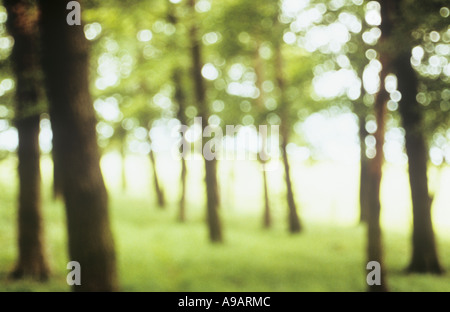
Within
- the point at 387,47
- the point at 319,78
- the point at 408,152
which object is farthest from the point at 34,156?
the point at 408,152

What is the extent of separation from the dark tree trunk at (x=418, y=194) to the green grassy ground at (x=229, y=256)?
1.73ft

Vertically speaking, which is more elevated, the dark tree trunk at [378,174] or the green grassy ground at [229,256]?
the dark tree trunk at [378,174]

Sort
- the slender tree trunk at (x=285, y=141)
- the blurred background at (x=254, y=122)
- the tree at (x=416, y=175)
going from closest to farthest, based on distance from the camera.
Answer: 1. the blurred background at (x=254, y=122)
2. the tree at (x=416, y=175)
3. the slender tree trunk at (x=285, y=141)

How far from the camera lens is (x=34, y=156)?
29.2 ft

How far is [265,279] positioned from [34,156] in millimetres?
6804

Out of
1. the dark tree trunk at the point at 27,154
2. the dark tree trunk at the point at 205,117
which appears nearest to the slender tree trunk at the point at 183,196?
the dark tree trunk at the point at 205,117

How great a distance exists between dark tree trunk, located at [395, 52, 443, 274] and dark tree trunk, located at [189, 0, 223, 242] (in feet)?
21.0

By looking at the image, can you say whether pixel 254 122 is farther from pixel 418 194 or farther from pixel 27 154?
pixel 27 154

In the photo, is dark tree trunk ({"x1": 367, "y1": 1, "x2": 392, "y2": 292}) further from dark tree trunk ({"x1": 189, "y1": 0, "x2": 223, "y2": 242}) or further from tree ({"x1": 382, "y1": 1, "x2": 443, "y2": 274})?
dark tree trunk ({"x1": 189, "y1": 0, "x2": 223, "y2": 242})

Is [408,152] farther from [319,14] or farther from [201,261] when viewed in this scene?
[201,261]

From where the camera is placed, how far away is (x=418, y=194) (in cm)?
1056

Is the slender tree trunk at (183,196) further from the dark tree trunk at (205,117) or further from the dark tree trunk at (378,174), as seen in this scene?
the dark tree trunk at (378,174)

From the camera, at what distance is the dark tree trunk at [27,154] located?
8380 mm

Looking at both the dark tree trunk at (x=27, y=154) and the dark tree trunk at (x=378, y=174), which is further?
the dark tree trunk at (x=27, y=154)
